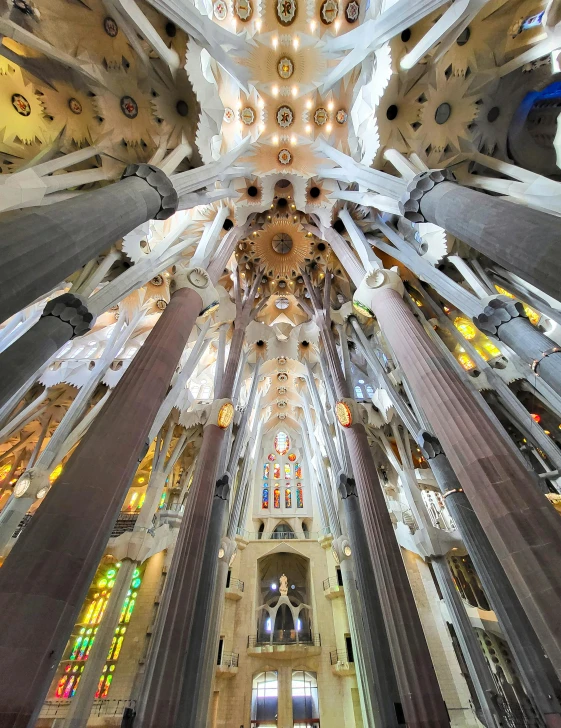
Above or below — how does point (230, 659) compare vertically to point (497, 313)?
below

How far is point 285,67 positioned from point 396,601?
1599 cm

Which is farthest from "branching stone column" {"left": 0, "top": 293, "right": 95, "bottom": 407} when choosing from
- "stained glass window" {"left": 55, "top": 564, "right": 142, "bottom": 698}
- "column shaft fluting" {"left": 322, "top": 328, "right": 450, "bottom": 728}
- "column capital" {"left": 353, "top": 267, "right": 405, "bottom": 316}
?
"stained glass window" {"left": 55, "top": 564, "right": 142, "bottom": 698}

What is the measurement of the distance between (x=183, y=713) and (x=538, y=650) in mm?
7385

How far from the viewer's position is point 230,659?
15211 millimetres

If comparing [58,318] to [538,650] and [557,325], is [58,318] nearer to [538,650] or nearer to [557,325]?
[538,650]

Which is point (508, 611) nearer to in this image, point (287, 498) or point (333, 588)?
point (333, 588)

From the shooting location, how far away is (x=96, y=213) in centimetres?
456

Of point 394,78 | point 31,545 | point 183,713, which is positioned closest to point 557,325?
point 394,78

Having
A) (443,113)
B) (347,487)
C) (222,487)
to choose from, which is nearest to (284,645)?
(222,487)

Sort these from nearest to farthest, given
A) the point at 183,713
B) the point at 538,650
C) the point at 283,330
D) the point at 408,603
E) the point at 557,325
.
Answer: the point at 538,650 → the point at 408,603 → the point at 183,713 → the point at 557,325 → the point at 283,330

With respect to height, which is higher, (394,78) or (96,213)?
(394,78)

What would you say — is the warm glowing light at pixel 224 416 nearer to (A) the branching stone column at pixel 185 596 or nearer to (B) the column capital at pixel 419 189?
(A) the branching stone column at pixel 185 596

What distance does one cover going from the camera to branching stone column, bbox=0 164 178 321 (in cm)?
336

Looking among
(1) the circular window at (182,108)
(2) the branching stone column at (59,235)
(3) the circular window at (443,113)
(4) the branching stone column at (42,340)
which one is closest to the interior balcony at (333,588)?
(4) the branching stone column at (42,340)
